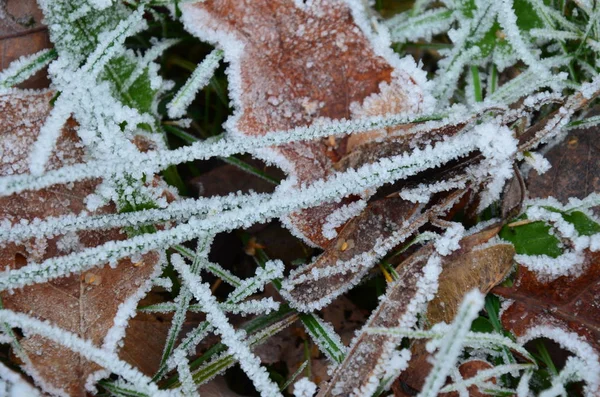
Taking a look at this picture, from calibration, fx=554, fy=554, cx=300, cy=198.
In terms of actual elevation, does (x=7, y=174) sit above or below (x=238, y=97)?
below

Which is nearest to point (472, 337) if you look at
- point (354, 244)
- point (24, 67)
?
point (354, 244)

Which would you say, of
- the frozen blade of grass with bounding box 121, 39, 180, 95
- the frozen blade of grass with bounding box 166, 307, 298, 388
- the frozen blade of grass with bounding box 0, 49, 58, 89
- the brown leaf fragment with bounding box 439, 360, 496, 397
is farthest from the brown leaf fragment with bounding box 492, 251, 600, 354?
the frozen blade of grass with bounding box 0, 49, 58, 89

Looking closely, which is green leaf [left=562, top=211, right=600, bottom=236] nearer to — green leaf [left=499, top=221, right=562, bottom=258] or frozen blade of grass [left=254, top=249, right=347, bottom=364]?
green leaf [left=499, top=221, right=562, bottom=258]

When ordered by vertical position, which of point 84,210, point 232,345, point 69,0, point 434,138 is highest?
point 69,0

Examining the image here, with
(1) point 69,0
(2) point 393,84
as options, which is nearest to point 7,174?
(1) point 69,0

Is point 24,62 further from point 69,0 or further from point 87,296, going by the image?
point 87,296

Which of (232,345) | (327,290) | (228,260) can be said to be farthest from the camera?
(228,260)

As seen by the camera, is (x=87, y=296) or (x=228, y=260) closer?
(x=87, y=296)
